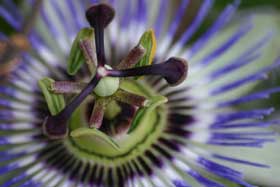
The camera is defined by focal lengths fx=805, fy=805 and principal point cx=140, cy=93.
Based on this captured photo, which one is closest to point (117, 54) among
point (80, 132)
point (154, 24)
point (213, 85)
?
point (154, 24)

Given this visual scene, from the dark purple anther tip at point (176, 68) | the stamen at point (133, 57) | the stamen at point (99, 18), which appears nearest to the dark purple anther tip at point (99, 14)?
the stamen at point (99, 18)

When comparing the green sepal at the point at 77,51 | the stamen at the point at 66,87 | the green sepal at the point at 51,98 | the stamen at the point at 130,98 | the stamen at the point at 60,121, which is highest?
the green sepal at the point at 77,51

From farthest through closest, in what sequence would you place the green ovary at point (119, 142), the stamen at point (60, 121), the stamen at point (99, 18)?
the green ovary at point (119, 142) < the stamen at point (99, 18) < the stamen at point (60, 121)

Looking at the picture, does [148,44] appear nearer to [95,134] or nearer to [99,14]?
[99,14]

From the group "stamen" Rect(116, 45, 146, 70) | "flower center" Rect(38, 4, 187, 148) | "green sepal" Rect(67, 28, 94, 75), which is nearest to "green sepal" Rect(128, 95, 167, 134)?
"flower center" Rect(38, 4, 187, 148)

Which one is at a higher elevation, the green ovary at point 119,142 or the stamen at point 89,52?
the stamen at point 89,52

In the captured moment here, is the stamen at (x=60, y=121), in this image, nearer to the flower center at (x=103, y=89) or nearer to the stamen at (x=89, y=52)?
the flower center at (x=103, y=89)

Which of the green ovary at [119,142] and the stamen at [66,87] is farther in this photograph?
the green ovary at [119,142]

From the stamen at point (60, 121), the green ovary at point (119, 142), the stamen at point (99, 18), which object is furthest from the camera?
the green ovary at point (119, 142)
